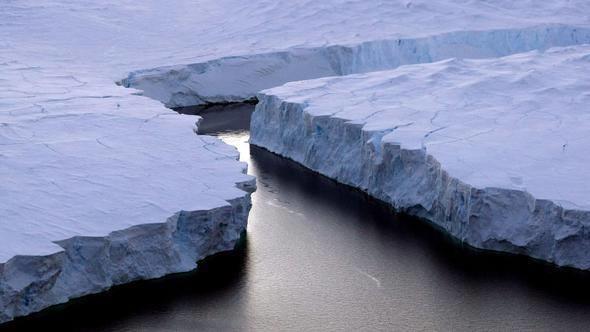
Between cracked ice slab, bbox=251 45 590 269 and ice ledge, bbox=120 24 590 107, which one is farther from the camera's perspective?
ice ledge, bbox=120 24 590 107

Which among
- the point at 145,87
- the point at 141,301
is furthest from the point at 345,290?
the point at 145,87

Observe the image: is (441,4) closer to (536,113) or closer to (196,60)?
(196,60)

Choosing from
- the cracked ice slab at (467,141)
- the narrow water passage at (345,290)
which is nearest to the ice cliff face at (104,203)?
the narrow water passage at (345,290)

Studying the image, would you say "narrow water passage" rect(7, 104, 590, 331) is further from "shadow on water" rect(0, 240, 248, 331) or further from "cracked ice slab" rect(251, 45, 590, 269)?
"cracked ice slab" rect(251, 45, 590, 269)

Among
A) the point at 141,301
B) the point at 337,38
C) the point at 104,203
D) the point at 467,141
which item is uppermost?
the point at 337,38

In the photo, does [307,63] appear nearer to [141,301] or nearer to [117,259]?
[117,259]

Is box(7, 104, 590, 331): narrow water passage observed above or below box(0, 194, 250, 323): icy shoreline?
below

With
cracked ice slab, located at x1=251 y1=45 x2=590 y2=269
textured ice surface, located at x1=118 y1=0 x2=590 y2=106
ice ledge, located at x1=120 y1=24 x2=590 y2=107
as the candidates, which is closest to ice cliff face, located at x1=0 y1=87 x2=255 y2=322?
cracked ice slab, located at x1=251 y1=45 x2=590 y2=269
